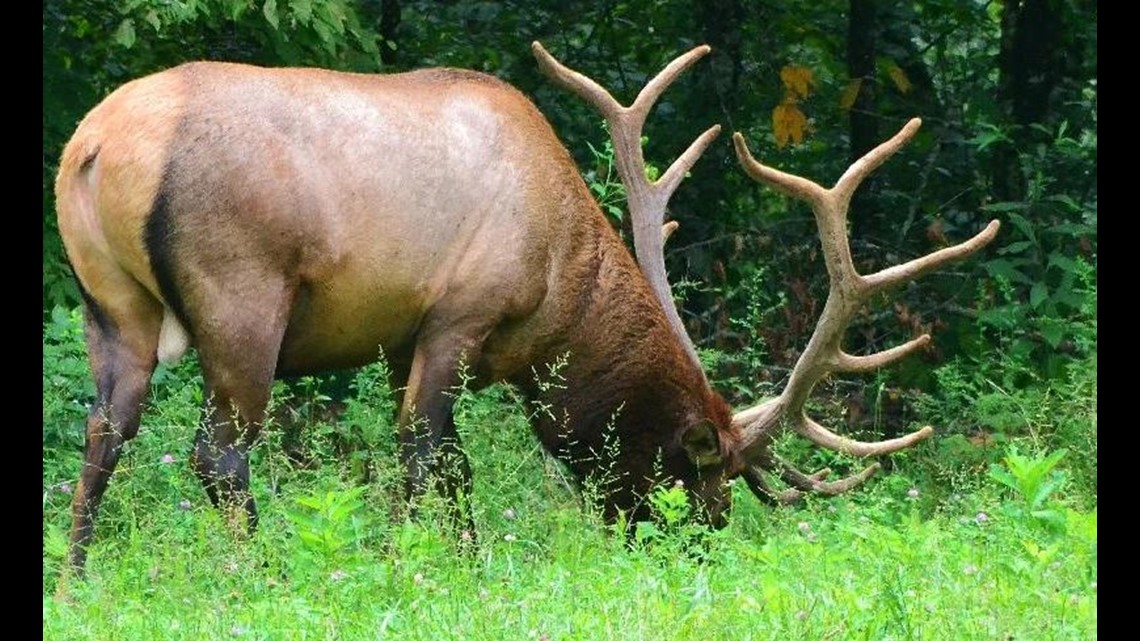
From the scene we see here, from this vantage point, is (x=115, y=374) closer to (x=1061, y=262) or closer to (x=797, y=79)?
(x=1061, y=262)

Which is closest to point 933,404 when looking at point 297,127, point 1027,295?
point 1027,295

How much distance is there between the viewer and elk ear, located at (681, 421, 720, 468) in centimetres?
640

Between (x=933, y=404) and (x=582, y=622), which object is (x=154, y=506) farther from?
(x=933, y=404)

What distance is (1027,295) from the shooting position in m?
8.80

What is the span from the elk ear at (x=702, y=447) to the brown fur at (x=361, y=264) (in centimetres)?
3

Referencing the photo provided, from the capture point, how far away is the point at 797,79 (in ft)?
30.2

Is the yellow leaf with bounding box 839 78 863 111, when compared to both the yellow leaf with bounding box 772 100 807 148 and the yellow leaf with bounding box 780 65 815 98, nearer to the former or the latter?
the yellow leaf with bounding box 780 65 815 98

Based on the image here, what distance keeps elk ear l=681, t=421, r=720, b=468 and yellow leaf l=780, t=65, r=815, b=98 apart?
128 inches

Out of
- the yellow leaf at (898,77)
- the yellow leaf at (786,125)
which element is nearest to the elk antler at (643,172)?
the yellow leaf at (786,125)

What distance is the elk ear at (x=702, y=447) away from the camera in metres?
6.40

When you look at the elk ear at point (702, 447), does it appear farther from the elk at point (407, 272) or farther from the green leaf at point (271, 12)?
the green leaf at point (271, 12)

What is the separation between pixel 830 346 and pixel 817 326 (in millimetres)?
132

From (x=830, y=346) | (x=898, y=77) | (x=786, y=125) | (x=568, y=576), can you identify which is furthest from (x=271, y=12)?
(x=898, y=77)

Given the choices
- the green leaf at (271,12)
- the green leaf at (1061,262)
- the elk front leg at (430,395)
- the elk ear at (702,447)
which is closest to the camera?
the elk front leg at (430,395)
